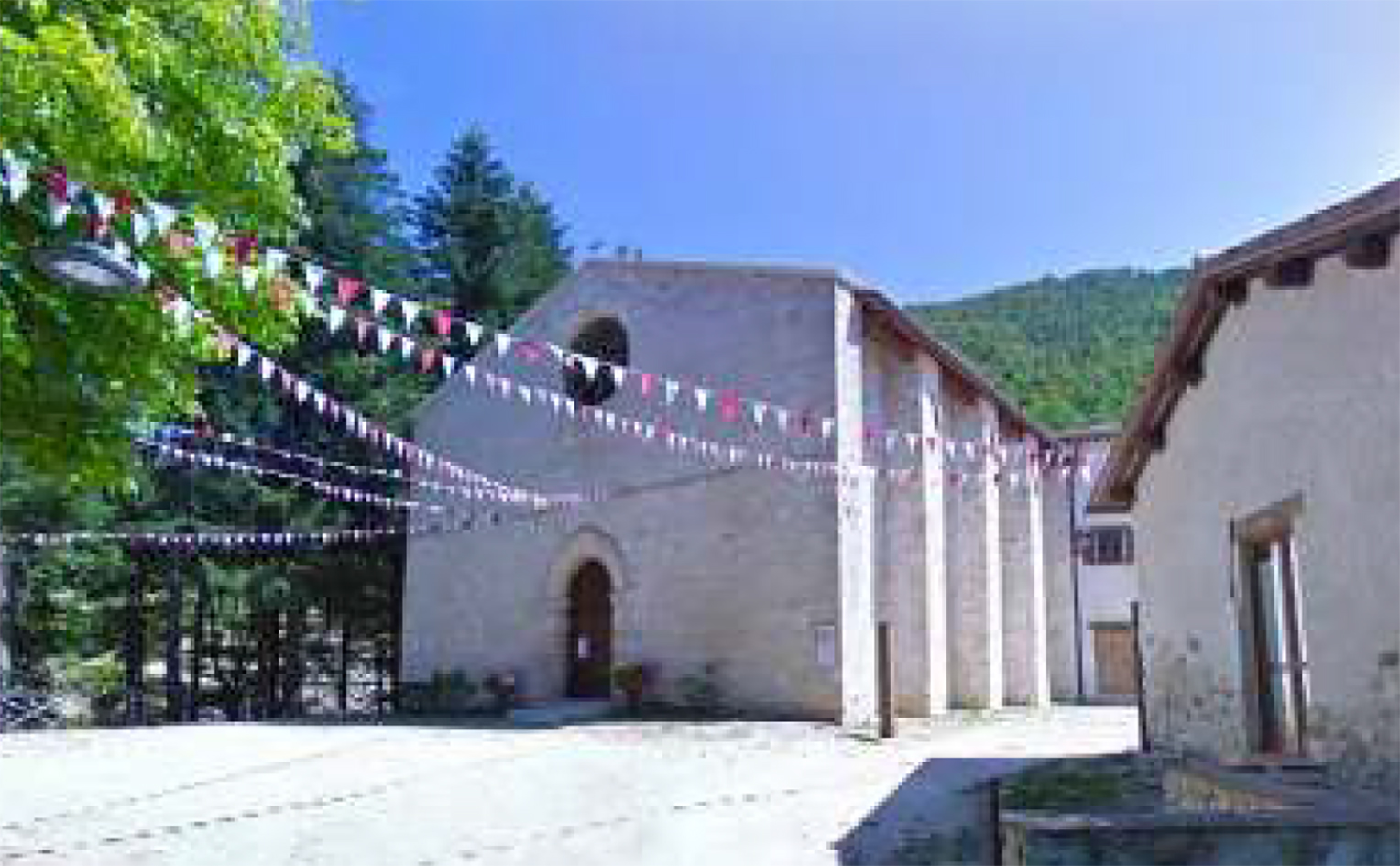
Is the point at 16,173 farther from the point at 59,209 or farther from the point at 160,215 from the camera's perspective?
the point at 160,215

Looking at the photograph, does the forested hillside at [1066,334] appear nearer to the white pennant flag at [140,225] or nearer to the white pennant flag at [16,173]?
the white pennant flag at [140,225]

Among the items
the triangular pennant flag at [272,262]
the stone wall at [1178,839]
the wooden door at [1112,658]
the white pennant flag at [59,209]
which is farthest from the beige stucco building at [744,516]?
the stone wall at [1178,839]

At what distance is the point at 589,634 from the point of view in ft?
80.0

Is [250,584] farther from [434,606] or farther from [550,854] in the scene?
[550,854]

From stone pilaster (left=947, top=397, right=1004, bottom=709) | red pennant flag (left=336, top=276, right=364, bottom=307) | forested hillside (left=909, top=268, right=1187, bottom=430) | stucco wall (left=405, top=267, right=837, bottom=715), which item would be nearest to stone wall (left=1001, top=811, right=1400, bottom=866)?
red pennant flag (left=336, top=276, right=364, bottom=307)

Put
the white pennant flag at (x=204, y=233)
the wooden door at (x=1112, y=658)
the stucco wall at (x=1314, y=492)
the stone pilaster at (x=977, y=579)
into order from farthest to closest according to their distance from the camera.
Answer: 1. the wooden door at (x=1112, y=658)
2. the stone pilaster at (x=977, y=579)
3. the white pennant flag at (x=204, y=233)
4. the stucco wall at (x=1314, y=492)

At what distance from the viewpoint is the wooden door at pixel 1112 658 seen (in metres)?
31.5

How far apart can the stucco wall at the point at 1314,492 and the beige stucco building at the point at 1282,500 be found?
15 mm

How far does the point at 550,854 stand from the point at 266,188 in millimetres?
5347

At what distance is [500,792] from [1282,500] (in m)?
7.88

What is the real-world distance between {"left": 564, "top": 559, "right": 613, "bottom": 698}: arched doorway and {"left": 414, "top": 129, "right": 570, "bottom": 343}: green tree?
10.8 metres

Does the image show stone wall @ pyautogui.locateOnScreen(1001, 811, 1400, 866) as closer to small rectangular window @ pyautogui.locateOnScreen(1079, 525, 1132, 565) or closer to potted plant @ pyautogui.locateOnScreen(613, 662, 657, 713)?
potted plant @ pyautogui.locateOnScreen(613, 662, 657, 713)

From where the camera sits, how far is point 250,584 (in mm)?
28656

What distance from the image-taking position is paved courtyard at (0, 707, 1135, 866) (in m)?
10.9
